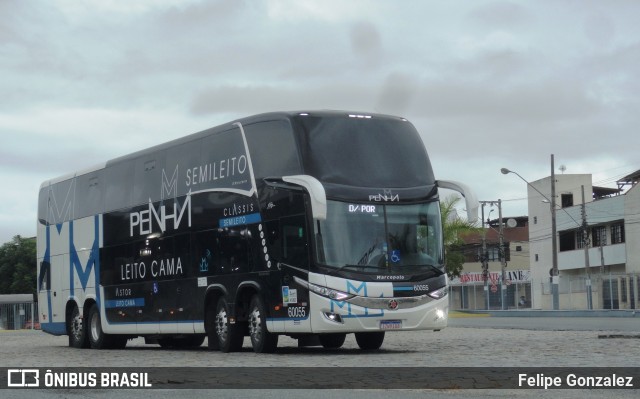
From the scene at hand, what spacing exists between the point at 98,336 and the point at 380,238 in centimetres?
963

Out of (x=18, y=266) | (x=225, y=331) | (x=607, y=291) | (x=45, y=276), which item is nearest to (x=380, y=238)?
(x=225, y=331)

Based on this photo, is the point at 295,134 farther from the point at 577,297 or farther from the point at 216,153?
the point at 577,297

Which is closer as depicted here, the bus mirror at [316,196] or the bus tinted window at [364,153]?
the bus mirror at [316,196]

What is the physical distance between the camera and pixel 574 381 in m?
12.7

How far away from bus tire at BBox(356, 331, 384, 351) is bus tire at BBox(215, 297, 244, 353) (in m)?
2.30

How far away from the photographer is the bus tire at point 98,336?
26.5 metres

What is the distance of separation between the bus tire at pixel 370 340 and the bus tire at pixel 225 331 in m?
2.30

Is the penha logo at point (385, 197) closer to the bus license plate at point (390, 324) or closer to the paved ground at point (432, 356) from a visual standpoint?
the bus license plate at point (390, 324)

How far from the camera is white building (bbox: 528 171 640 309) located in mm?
64500

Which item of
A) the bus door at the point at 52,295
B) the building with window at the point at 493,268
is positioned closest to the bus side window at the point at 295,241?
the bus door at the point at 52,295

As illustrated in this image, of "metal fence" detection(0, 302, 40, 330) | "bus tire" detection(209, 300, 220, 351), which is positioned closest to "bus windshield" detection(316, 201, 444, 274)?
"bus tire" detection(209, 300, 220, 351)

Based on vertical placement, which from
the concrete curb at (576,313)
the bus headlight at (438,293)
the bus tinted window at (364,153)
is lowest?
the concrete curb at (576,313)

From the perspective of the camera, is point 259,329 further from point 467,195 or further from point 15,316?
point 15,316

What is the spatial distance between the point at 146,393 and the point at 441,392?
3095 millimetres
